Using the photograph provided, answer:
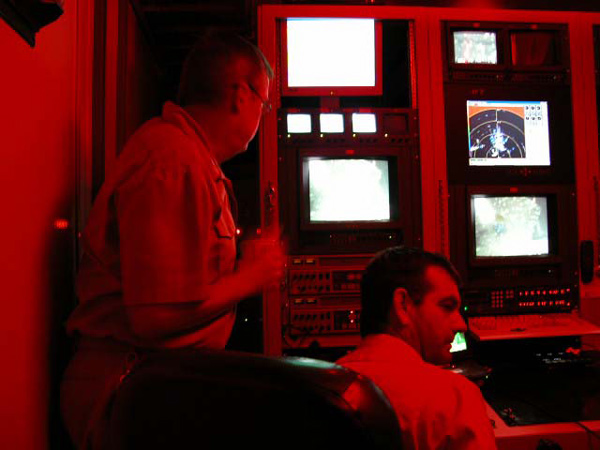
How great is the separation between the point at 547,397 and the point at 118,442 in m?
1.50

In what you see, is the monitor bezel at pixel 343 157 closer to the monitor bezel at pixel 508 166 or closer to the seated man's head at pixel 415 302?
the monitor bezel at pixel 508 166

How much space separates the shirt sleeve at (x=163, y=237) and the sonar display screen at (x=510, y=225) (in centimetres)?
143

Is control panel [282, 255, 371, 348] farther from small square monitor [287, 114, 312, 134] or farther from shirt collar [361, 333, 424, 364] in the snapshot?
shirt collar [361, 333, 424, 364]

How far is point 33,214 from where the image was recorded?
37.3 inches

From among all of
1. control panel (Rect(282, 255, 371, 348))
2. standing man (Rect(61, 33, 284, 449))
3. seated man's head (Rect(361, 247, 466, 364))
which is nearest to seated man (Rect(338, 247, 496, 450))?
seated man's head (Rect(361, 247, 466, 364))

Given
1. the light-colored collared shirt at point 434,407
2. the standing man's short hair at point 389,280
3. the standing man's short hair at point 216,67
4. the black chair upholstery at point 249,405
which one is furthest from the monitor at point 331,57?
the black chair upholstery at point 249,405

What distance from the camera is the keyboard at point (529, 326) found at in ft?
5.69

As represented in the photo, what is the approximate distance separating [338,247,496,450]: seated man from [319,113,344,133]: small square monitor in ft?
2.84

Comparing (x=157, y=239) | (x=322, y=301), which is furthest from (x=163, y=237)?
(x=322, y=301)

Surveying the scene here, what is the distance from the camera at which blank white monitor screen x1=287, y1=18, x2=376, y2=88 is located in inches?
76.1

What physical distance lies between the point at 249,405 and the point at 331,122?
5.02 ft

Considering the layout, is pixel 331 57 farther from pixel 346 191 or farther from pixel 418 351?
pixel 418 351

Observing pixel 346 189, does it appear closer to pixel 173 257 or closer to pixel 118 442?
pixel 173 257

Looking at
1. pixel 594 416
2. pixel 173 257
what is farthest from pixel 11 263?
pixel 594 416
